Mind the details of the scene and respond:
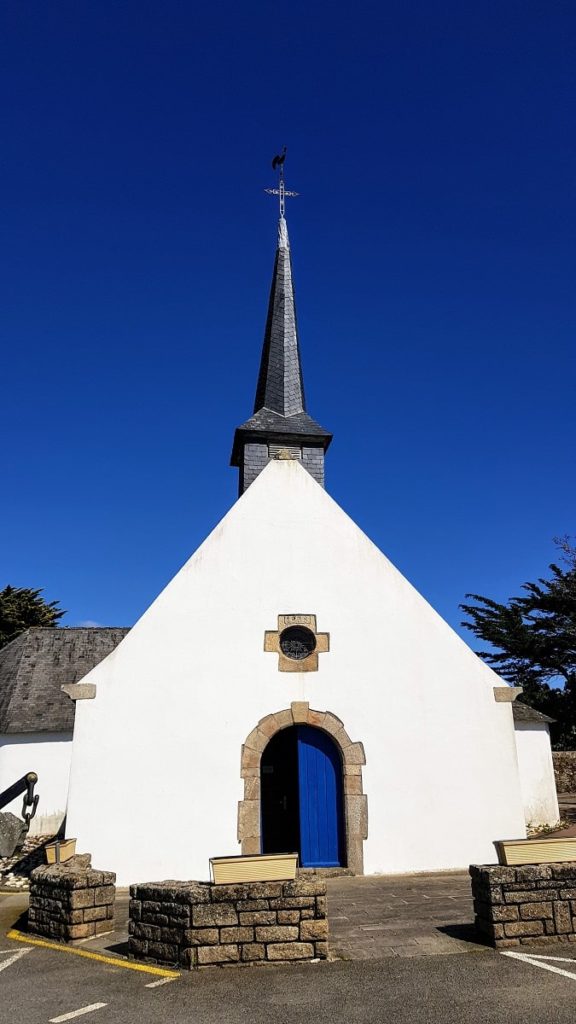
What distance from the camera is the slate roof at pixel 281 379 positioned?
547 inches

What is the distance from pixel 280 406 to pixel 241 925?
11329mm

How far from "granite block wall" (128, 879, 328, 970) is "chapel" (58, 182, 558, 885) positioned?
12.8ft

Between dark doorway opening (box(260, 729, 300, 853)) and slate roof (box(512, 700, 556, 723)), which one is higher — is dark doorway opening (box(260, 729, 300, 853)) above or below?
below

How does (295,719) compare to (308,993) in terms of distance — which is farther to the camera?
(295,719)

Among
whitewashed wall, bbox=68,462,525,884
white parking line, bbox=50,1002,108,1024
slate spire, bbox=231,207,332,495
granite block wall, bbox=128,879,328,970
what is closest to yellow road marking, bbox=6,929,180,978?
granite block wall, bbox=128,879,328,970

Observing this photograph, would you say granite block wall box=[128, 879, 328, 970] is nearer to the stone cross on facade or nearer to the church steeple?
the stone cross on facade

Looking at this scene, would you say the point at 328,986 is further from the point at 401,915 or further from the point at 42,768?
the point at 42,768

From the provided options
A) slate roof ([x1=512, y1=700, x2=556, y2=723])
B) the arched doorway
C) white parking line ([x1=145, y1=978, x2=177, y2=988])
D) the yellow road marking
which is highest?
slate roof ([x1=512, y1=700, x2=556, y2=723])

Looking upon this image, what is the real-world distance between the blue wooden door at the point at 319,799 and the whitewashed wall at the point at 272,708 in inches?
17.4

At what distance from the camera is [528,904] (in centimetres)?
567

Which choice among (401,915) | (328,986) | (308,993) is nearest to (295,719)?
(401,915)

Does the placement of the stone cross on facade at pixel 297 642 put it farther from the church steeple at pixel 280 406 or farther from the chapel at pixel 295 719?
the church steeple at pixel 280 406

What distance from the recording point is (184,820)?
30.1ft

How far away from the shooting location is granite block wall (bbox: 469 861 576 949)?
5.60 metres
